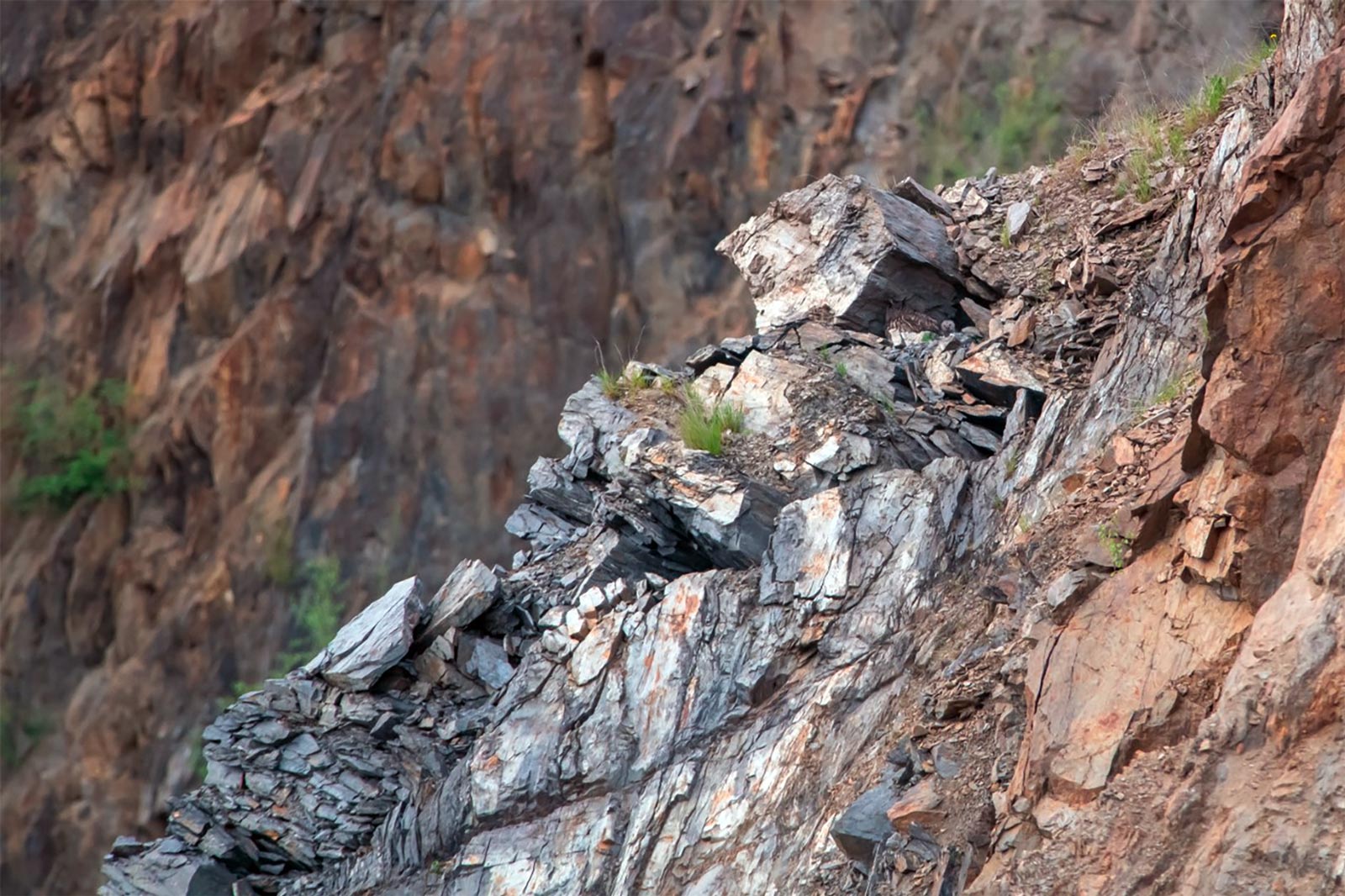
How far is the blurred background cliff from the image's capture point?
51.2 ft

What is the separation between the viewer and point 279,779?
6066mm

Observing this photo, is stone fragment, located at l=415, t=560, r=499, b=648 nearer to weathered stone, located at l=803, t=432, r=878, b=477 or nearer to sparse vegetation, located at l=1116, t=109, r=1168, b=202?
weathered stone, located at l=803, t=432, r=878, b=477

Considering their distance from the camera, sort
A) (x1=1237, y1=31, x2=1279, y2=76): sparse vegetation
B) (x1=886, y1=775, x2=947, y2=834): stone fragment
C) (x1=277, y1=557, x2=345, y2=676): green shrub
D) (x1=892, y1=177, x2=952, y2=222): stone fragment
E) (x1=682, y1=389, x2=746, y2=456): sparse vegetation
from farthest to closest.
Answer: (x1=277, y1=557, x2=345, y2=676): green shrub, (x1=892, y1=177, x2=952, y2=222): stone fragment, (x1=1237, y1=31, x2=1279, y2=76): sparse vegetation, (x1=682, y1=389, x2=746, y2=456): sparse vegetation, (x1=886, y1=775, x2=947, y2=834): stone fragment

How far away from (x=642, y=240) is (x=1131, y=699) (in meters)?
13.2

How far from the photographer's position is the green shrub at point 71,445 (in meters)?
18.5

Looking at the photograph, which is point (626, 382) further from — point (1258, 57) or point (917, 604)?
point (1258, 57)

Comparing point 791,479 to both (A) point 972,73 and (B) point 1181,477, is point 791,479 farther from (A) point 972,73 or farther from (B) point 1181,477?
(A) point 972,73

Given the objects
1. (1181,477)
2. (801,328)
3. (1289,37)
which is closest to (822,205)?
(801,328)

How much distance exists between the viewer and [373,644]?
6312 mm

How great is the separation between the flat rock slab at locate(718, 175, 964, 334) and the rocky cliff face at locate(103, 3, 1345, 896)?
0.02 m

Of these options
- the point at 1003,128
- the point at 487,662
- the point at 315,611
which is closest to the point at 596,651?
the point at 487,662

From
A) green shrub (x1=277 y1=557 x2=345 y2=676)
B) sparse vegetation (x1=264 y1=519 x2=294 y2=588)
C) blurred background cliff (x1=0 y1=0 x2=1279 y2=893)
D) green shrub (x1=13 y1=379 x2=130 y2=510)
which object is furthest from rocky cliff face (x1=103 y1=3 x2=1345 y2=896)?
green shrub (x1=13 y1=379 x2=130 y2=510)

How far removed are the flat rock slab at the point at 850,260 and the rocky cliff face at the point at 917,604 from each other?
0.02 m

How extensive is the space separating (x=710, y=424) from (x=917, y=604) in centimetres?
161
